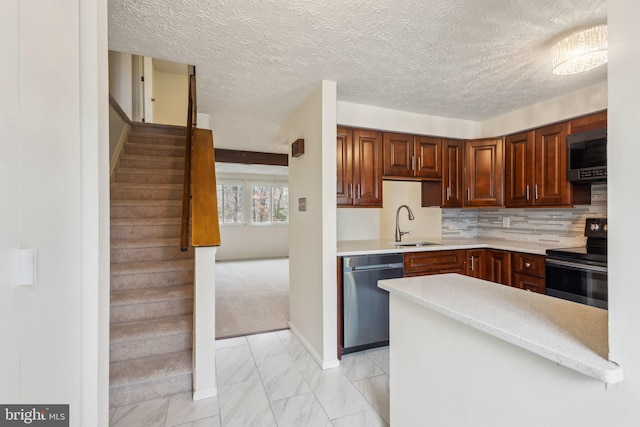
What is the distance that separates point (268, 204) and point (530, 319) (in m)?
8.12

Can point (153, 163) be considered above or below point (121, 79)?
below

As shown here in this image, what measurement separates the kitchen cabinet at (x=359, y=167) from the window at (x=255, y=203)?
19.0 feet

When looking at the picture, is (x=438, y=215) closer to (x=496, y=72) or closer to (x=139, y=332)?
(x=496, y=72)

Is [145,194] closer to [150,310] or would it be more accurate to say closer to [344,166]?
[150,310]

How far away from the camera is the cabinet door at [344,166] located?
2.86 m

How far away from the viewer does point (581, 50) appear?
1.70m

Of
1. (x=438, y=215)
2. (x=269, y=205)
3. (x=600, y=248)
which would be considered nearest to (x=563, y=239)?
(x=600, y=248)

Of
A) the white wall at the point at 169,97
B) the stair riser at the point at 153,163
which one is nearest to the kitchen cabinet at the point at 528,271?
the stair riser at the point at 153,163

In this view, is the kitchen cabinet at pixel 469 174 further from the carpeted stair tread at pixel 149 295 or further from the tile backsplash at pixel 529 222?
the carpeted stair tread at pixel 149 295

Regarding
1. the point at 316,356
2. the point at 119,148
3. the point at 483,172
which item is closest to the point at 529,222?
the point at 483,172
